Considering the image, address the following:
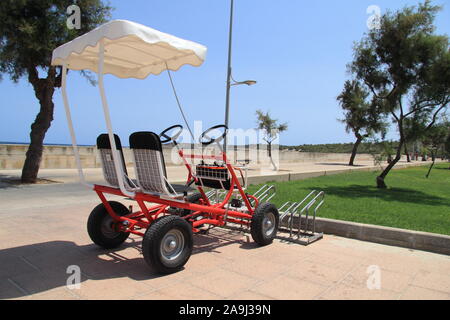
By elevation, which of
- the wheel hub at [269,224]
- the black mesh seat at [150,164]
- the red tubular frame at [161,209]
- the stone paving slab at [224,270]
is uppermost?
the black mesh seat at [150,164]

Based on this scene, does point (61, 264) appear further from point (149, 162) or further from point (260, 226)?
point (260, 226)

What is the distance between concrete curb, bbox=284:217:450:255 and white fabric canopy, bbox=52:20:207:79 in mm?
3746

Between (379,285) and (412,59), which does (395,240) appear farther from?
(412,59)

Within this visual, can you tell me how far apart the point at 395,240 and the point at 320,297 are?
2690 millimetres

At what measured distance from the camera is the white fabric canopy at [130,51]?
11.9 ft

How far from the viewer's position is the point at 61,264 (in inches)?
168

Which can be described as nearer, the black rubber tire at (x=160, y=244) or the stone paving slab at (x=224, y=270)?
the stone paving slab at (x=224, y=270)

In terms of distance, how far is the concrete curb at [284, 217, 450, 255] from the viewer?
5.09 meters

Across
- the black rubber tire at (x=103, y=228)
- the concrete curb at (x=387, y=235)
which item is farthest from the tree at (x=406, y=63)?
the black rubber tire at (x=103, y=228)

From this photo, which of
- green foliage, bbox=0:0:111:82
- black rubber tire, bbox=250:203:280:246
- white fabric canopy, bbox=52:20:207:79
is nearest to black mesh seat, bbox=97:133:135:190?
white fabric canopy, bbox=52:20:207:79

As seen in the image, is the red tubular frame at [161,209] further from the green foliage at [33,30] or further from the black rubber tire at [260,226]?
the green foliage at [33,30]

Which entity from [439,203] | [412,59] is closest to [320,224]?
[439,203]

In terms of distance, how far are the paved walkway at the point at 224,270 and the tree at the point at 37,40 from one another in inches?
303

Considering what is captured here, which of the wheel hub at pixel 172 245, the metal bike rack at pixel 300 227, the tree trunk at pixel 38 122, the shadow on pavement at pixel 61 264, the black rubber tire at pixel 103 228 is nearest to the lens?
the shadow on pavement at pixel 61 264
